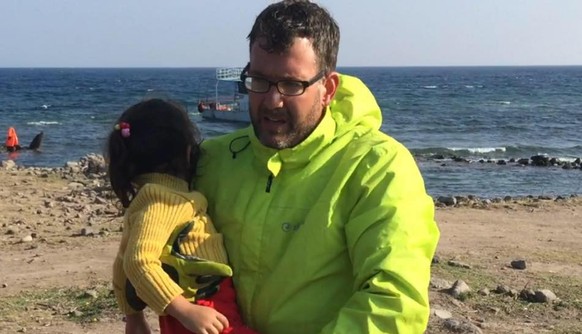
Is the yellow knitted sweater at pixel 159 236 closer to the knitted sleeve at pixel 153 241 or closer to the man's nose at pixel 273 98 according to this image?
the knitted sleeve at pixel 153 241

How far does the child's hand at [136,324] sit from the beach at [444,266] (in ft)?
8.31

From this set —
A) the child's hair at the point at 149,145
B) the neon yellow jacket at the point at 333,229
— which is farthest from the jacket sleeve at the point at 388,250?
the child's hair at the point at 149,145

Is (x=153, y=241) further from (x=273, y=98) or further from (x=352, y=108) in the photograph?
(x=352, y=108)

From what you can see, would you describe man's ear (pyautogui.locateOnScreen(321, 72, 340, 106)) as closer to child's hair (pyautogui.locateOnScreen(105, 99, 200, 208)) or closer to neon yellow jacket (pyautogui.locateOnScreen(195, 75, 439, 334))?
neon yellow jacket (pyautogui.locateOnScreen(195, 75, 439, 334))

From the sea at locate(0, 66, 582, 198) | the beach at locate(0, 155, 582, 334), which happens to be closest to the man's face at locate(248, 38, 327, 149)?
the sea at locate(0, 66, 582, 198)

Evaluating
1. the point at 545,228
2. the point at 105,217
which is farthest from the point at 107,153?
the point at 545,228

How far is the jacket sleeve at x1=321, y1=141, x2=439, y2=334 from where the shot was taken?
233 centimetres

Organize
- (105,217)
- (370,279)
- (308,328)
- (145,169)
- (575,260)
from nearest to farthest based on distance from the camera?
(370,279), (308,328), (145,169), (575,260), (105,217)

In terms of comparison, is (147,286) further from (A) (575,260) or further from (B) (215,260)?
(A) (575,260)

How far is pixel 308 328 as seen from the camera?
255 centimetres

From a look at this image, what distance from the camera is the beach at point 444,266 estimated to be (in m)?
6.61

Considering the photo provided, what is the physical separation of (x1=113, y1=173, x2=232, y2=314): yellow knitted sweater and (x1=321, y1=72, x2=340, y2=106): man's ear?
55 cm

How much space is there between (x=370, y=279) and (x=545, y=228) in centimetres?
1069

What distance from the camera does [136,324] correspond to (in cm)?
318
